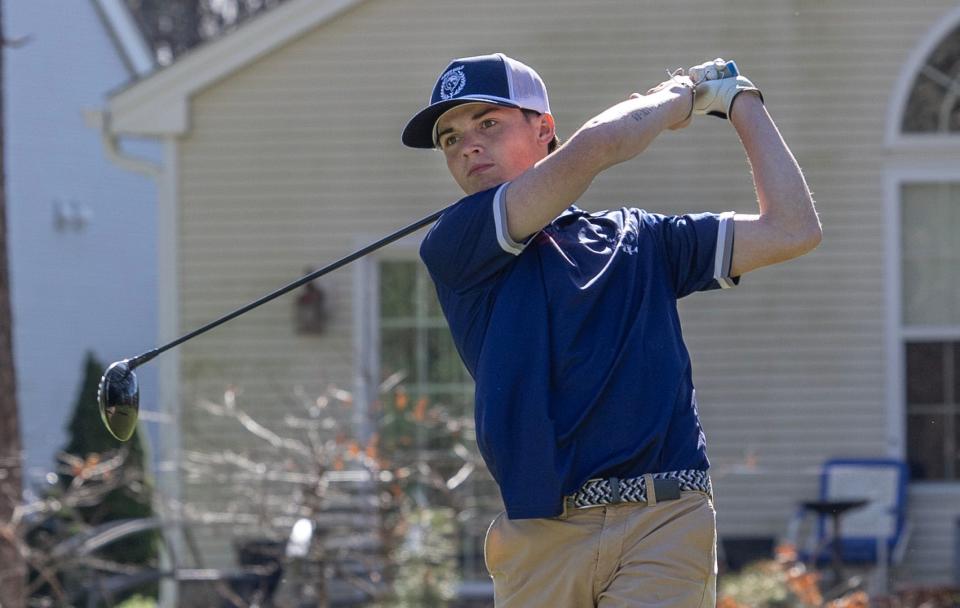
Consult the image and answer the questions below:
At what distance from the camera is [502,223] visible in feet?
8.96

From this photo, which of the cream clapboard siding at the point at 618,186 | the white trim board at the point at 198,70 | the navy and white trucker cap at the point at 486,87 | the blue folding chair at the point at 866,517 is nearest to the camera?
the navy and white trucker cap at the point at 486,87

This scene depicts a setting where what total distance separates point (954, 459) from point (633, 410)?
23.4 feet

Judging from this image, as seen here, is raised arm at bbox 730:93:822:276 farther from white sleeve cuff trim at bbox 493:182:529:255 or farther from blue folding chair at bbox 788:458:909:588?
blue folding chair at bbox 788:458:909:588

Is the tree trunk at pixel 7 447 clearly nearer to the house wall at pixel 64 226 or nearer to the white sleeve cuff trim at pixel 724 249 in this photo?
the white sleeve cuff trim at pixel 724 249

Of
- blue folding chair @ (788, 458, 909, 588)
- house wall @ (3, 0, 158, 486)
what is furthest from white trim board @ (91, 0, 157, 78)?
blue folding chair @ (788, 458, 909, 588)

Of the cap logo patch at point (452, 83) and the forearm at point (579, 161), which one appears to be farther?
the cap logo patch at point (452, 83)

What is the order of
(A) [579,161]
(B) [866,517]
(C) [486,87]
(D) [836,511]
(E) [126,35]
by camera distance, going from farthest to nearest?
(E) [126,35] → (B) [866,517] → (D) [836,511] → (C) [486,87] → (A) [579,161]

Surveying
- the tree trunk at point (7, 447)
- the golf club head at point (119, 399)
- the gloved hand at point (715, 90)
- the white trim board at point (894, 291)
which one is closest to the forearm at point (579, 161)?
the gloved hand at point (715, 90)

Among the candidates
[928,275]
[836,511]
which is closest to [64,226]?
[928,275]

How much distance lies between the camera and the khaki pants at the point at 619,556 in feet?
8.87

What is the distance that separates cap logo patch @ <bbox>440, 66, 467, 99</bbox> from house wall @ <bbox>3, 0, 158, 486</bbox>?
1212cm

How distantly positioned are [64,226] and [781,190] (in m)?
13.7

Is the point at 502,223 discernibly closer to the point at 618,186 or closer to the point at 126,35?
the point at 618,186

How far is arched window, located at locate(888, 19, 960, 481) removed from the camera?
9.20 m
